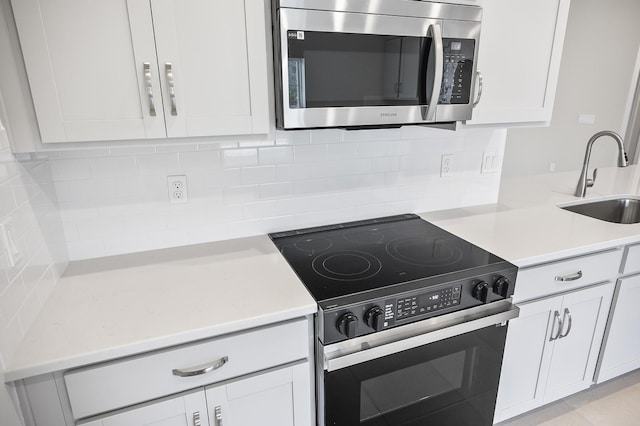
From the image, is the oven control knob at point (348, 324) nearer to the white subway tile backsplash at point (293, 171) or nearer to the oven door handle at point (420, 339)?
the oven door handle at point (420, 339)

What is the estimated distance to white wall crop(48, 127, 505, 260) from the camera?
1.45 m

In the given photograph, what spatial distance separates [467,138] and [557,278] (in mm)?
801

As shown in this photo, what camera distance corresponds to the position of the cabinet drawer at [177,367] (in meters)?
1.02

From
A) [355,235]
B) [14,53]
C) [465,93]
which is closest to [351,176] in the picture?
[355,235]

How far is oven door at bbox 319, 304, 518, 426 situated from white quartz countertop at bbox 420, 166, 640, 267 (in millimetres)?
281

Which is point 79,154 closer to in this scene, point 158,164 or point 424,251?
point 158,164

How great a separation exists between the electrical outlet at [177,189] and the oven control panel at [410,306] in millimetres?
786

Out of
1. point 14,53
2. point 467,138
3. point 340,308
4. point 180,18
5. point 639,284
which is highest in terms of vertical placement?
point 180,18

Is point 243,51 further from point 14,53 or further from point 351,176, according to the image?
point 351,176

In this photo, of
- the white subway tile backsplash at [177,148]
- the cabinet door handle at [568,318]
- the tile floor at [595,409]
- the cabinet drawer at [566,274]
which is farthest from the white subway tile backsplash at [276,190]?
the tile floor at [595,409]

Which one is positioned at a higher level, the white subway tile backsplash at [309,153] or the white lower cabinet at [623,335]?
the white subway tile backsplash at [309,153]

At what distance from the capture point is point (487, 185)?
6.95 ft

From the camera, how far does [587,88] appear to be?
4.55 m

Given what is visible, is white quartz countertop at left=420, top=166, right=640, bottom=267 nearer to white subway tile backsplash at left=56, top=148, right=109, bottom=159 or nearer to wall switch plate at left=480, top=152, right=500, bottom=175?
wall switch plate at left=480, top=152, right=500, bottom=175
